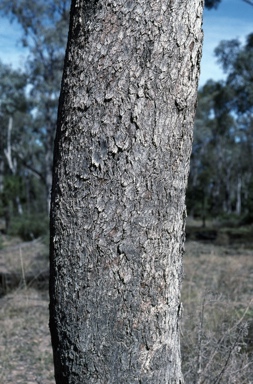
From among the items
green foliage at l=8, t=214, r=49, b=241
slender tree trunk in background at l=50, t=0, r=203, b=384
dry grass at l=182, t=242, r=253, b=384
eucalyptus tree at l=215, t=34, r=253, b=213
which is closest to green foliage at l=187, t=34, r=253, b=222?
eucalyptus tree at l=215, t=34, r=253, b=213

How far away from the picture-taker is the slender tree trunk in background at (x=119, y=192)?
1.91m

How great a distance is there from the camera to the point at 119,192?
191 cm

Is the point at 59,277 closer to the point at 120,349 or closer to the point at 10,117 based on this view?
the point at 120,349

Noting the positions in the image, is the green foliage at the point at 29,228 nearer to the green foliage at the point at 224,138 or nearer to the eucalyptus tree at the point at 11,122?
the eucalyptus tree at the point at 11,122

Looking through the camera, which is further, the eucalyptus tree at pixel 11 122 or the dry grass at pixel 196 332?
the eucalyptus tree at pixel 11 122

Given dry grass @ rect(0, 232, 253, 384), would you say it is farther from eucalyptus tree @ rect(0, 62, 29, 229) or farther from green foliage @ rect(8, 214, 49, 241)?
eucalyptus tree @ rect(0, 62, 29, 229)

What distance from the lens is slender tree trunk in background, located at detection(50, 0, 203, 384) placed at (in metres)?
1.91

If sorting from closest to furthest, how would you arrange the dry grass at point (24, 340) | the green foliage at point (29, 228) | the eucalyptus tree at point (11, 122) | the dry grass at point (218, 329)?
the dry grass at point (218, 329) → the dry grass at point (24, 340) → the green foliage at point (29, 228) → the eucalyptus tree at point (11, 122)

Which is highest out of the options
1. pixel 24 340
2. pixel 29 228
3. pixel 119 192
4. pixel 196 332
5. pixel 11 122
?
pixel 11 122

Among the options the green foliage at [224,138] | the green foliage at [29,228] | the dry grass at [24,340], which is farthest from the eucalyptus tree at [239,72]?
the dry grass at [24,340]

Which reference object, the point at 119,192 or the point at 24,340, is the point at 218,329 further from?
the point at 119,192

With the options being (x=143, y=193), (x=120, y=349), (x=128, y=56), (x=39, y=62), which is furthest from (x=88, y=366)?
(x=39, y=62)

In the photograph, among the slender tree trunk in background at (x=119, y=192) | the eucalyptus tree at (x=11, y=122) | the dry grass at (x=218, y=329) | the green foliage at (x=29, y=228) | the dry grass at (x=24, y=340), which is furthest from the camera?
the eucalyptus tree at (x=11, y=122)

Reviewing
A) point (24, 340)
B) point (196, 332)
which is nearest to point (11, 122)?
point (24, 340)
